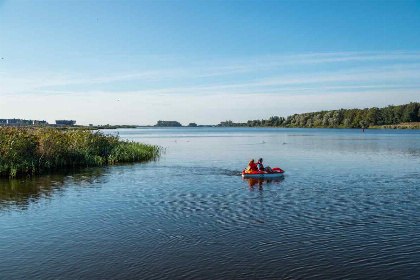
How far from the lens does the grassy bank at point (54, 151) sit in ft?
101

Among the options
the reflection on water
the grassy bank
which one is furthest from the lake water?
the grassy bank

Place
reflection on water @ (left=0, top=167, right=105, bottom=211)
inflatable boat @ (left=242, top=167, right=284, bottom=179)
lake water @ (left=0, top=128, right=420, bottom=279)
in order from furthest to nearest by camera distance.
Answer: inflatable boat @ (left=242, top=167, right=284, bottom=179), reflection on water @ (left=0, top=167, right=105, bottom=211), lake water @ (left=0, top=128, right=420, bottom=279)

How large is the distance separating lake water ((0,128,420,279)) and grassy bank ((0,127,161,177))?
12.7ft

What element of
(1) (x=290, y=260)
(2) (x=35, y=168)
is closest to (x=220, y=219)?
(1) (x=290, y=260)

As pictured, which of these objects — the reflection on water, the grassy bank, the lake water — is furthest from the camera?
the grassy bank

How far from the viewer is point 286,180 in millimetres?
28672

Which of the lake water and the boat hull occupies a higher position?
the boat hull

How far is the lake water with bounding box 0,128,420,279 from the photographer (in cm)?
1159

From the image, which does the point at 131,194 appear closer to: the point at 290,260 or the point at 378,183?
the point at 290,260

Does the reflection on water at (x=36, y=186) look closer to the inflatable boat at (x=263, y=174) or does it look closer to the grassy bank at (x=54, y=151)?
the grassy bank at (x=54, y=151)

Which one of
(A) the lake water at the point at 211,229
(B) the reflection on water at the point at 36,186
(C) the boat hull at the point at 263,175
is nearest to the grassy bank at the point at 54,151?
(B) the reflection on water at the point at 36,186

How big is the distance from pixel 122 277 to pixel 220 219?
22.3ft

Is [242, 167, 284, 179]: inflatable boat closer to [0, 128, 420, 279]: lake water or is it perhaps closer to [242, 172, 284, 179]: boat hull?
[242, 172, 284, 179]: boat hull

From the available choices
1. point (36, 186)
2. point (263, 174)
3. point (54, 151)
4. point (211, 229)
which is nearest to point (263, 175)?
point (263, 174)
